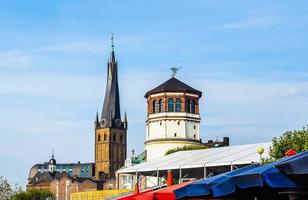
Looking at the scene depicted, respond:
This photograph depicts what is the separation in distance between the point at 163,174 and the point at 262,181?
4953 cm

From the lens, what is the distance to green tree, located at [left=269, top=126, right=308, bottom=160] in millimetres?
30156

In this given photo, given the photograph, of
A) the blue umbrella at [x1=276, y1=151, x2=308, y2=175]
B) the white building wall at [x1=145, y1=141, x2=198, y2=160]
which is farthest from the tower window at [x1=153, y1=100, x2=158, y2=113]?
the blue umbrella at [x1=276, y1=151, x2=308, y2=175]

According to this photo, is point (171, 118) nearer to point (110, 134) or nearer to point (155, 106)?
point (155, 106)

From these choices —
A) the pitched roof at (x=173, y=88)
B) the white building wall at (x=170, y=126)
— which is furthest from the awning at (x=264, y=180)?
the pitched roof at (x=173, y=88)

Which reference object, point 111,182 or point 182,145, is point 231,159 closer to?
point 182,145

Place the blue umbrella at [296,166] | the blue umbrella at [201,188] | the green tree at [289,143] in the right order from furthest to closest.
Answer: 1. the green tree at [289,143]
2. the blue umbrella at [201,188]
3. the blue umbrella at [296,166]

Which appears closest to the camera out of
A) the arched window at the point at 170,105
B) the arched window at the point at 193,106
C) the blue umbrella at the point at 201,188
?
the blue umbrella at the point at 201,188

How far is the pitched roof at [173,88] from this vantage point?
274ft

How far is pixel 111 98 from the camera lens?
171 m

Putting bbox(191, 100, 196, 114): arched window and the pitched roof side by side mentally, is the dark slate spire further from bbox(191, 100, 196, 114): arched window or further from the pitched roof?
bbox(191, 100, 196, 114): arched window

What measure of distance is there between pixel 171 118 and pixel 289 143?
167 feet

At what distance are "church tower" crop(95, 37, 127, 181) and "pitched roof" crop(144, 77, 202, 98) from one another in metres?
84.7

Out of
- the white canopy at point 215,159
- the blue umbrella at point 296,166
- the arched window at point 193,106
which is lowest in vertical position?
the blue umbrella at point 296,166

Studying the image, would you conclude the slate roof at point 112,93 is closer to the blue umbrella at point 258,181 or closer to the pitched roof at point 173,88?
the pitched roof at point 173,88
